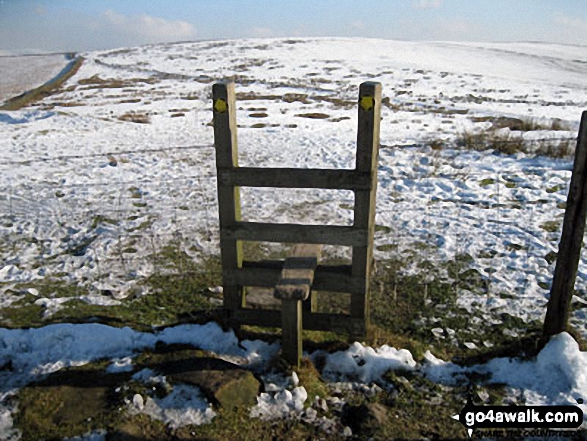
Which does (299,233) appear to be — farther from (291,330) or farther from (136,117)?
(136,117)

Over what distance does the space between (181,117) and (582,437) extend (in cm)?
1776

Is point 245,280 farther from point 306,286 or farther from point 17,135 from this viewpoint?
point 17,135

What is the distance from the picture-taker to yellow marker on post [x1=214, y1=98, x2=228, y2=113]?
382 centimetres

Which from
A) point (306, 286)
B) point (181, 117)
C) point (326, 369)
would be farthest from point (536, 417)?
point (181, 117)

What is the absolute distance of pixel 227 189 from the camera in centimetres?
413

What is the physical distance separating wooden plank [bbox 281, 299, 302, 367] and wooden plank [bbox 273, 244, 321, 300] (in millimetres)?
111

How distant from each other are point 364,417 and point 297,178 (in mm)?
1997

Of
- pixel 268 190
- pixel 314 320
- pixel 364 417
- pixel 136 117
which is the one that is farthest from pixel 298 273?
pixel 136 117

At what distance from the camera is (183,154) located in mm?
12188

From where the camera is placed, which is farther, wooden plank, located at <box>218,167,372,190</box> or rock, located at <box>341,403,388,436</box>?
wooden plank, located at <box>218,167,372,190</box>

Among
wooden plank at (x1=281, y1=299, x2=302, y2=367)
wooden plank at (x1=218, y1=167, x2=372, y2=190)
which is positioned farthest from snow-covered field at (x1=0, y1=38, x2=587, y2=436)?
wooden plank at (x1=218, y1=167, x2=372, y2=190)

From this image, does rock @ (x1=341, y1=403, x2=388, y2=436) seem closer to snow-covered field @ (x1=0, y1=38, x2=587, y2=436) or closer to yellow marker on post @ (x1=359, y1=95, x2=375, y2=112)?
snow-covered field @ (x1=0, y1=38, x2=587, y2=436)

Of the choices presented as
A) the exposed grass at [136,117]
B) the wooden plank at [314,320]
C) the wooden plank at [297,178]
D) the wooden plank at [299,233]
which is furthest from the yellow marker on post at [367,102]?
the exposed grass at [136,117]

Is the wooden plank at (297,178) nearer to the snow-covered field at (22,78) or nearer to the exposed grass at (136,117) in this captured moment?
the exposed grass at (136,117)
